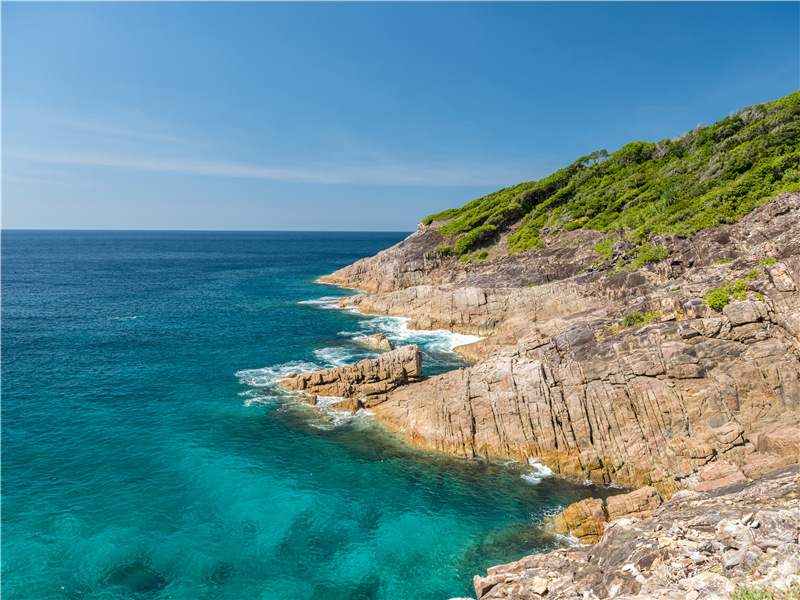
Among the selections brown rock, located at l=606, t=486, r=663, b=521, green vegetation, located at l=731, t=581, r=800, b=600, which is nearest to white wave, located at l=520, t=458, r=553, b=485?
brown rock, located at l=606, t=486, r=663, b=521

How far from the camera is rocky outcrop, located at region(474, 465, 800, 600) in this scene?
10750mm

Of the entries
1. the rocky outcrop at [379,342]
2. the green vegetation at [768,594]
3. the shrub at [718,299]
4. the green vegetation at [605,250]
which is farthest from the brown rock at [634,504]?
the green vegetation at [605,250]

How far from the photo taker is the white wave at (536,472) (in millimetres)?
26453

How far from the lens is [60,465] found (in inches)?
1094

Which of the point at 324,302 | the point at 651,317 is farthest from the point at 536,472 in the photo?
the point at 324,302

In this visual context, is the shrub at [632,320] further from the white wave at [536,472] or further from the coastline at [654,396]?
the white wave at [536,472]

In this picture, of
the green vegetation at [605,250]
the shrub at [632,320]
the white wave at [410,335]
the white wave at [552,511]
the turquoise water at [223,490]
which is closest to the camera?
the turquoise water at [223,490]

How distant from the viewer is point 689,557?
39.7 ft

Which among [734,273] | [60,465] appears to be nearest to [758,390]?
[734,273]

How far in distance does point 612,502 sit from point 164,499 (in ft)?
83.3

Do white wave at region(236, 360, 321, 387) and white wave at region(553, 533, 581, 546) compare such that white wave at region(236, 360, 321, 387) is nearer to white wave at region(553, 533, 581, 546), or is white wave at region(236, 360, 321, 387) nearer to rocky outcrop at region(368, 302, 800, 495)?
rocky outcrop at region(368, 302, 800, 495)

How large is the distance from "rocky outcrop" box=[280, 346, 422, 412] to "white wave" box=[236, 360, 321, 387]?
18.2 feet

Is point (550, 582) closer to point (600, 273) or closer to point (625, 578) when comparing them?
point (625, 578)

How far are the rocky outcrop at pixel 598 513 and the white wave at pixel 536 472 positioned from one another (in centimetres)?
370
